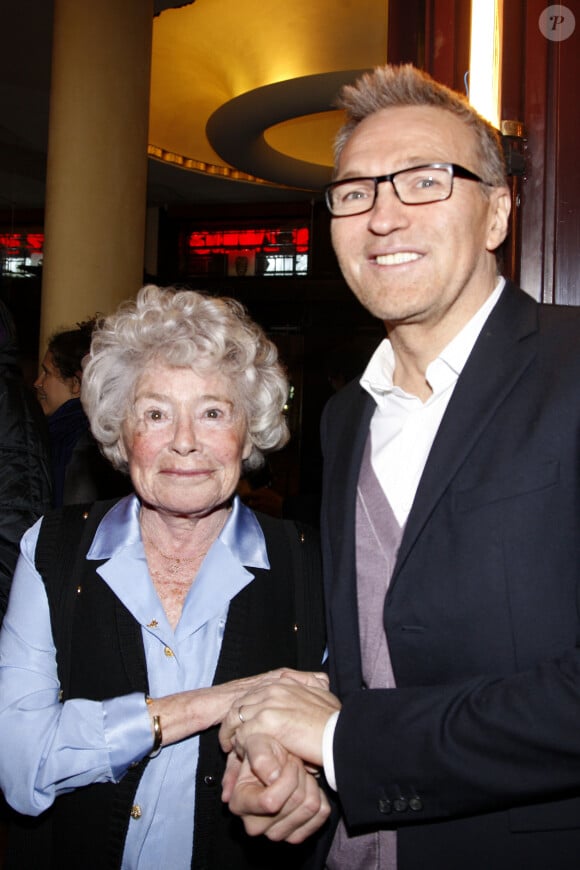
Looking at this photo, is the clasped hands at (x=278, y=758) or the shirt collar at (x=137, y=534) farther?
the shirt collar at (x=137, y=534)

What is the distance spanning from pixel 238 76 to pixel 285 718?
6736mm

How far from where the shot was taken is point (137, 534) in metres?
1.79

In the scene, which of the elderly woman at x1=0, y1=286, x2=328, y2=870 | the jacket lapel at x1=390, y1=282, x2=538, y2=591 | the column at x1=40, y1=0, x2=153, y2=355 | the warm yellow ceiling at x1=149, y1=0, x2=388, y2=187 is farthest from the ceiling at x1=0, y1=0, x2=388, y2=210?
the jacket lapel at x1=390, y1=282, x2=538, y2=591

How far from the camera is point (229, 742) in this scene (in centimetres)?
139

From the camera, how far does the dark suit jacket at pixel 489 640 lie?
1061 mm

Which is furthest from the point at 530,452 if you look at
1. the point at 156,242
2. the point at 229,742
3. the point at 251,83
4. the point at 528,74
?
the point at 156,242

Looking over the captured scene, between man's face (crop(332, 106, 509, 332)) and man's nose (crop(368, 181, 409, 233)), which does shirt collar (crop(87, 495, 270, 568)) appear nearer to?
man's face (crop(332, 106, 509, 332))

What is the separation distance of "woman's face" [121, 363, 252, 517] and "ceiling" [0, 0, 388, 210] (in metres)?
4.68

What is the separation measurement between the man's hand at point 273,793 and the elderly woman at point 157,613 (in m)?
0.06

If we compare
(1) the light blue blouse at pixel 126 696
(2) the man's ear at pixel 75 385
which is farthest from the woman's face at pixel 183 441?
(2) the man's ear at pixel 75 385

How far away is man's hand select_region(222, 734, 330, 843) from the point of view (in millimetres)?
1234

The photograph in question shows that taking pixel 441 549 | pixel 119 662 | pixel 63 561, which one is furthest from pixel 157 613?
pixel 441 549

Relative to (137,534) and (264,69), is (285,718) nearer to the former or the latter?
(137,534)

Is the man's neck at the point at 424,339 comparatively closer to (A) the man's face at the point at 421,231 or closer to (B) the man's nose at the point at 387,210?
(A) the man's face at the point at 421,231
